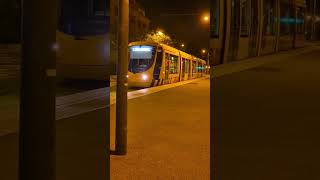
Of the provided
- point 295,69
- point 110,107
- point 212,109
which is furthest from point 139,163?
point 295,69

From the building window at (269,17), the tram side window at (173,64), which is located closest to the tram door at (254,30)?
the building window at (269,17)

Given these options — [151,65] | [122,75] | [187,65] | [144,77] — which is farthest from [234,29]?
[122,75]

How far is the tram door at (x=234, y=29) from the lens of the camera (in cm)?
2371

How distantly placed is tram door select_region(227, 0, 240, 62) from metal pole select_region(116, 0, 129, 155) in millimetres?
16929

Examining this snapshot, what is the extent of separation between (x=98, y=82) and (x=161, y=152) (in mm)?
20572

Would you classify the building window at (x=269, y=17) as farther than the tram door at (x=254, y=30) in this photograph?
Yes

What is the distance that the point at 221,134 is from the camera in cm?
858

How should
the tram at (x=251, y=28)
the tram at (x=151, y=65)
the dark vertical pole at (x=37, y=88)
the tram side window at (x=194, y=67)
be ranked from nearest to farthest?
the dark vertical pole at (x=37, y=88), the tram at (x=251, y=28), the tram at (x=151, y=65), the tram side window at (x=194, y=67)

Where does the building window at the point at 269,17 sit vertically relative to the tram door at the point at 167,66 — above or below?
above

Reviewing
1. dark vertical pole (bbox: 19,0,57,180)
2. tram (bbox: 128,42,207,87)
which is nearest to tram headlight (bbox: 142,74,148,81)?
tram (bbox: 128,42,207,87)

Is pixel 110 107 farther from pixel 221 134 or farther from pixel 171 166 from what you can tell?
pixel 171 166

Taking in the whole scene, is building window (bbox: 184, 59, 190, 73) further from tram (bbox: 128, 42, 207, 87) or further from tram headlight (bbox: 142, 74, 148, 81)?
tram headlight (bbox: 142, 74, 148, 81)

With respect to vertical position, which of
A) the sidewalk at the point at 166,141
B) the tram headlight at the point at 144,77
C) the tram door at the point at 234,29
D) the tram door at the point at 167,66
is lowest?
the sidewalk at the point at 166,141

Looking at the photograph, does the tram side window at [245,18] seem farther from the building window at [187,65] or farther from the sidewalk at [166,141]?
the sidewalk at [166,141]
